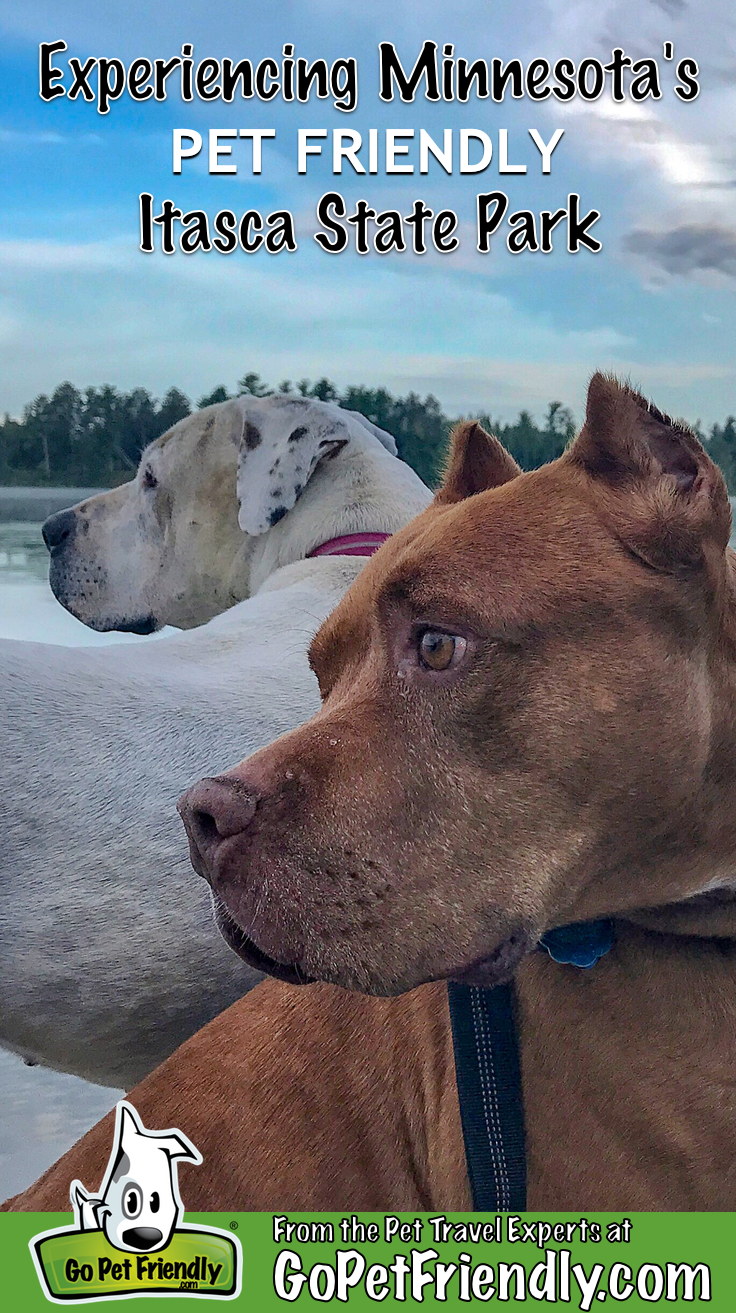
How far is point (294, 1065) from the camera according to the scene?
1289 mm

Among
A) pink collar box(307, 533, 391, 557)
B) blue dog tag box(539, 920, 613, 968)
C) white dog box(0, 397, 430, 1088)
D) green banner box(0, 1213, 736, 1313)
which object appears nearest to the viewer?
blue dog tag box(539, 920, 613, 968)

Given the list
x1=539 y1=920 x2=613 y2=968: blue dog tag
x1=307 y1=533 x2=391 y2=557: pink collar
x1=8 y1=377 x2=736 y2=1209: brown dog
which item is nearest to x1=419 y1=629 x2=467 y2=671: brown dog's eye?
x1=8 y1=377 x2=736 y2=1209: brown dog

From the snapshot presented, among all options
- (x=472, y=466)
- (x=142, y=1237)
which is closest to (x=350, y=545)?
(x=472, y=466)

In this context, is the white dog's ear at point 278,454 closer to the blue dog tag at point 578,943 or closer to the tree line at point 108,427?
the tree line at point 108,427

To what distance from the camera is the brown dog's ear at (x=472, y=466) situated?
1.32 m

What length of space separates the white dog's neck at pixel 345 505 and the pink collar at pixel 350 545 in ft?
0.04

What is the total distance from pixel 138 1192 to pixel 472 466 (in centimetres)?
86

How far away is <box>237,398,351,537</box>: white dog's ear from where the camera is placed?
2.20 m

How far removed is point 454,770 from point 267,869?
0.18m

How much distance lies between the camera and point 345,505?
226 centimetres

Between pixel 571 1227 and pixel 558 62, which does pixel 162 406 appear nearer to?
pixel 558 62

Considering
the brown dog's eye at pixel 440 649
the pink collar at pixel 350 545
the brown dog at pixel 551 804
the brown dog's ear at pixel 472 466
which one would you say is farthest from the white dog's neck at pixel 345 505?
the brown dog's eye at pixel 440 649

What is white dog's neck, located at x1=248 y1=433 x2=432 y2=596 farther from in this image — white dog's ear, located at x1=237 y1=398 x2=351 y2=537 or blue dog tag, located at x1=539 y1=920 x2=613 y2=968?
blue dog tag, located at x1=539 y1=920 x2=613 y2=968

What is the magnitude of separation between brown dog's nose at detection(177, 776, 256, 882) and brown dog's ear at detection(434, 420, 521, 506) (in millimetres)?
454
